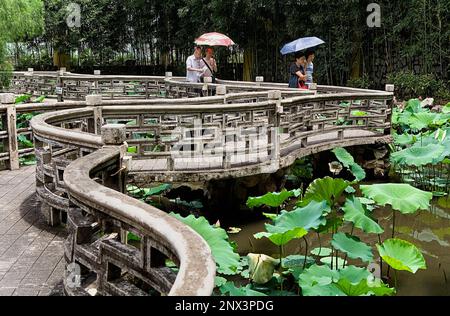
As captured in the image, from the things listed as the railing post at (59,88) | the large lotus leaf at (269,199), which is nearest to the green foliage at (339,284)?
the large lotus leaf at (269,199)

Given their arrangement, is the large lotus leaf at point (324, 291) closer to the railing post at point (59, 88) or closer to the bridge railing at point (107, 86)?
the bridge railing at point (107, 86)

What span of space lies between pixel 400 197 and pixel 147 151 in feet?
10.5

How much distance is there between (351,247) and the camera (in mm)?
4133

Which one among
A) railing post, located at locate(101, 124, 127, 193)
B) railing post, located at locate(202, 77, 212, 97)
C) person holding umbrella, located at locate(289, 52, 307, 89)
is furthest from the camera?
railing post, located at locate(202, 77, 212, 97)

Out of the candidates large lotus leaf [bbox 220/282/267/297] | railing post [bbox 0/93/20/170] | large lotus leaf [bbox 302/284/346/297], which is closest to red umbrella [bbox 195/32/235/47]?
railing post [bbox 0/93/20/170]

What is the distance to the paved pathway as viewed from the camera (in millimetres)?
3320

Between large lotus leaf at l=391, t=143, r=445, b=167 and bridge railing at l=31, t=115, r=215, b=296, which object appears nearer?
bridge railing at l=31, t=115, r=215, b=296

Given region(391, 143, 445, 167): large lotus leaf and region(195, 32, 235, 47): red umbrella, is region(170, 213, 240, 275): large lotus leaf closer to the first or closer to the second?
region(391, 143, 445, 167): large lotus leaf

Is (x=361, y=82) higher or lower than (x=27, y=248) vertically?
higher

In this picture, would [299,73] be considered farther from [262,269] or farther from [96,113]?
[262,269]

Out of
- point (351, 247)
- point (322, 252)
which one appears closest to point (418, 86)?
point (322, 252)

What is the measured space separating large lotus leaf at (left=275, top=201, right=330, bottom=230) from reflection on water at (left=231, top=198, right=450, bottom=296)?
5.29 feet

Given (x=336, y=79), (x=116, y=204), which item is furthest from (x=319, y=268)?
(x=336, y=79)

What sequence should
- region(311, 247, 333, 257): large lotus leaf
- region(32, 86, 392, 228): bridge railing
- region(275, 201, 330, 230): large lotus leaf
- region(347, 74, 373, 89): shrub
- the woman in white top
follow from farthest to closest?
1. region(347, 74, 373, 89): shrub
2. the woman in white top
3. region(311, 247, 333, 257): large lotus leaf
4. region(32, 86, 392, 228): bridge railing
5. region(275, 201, 330, 230): large lotus leaf
